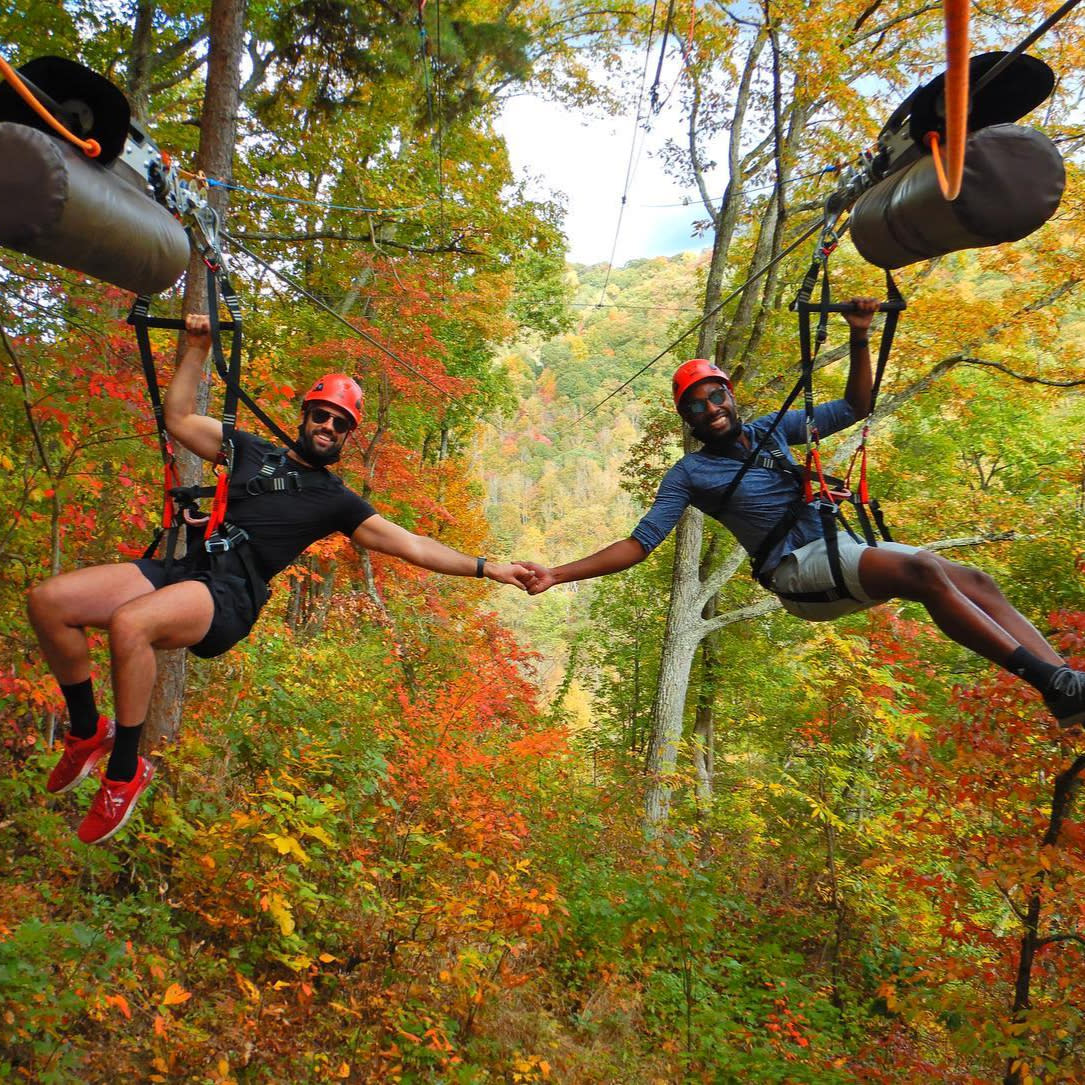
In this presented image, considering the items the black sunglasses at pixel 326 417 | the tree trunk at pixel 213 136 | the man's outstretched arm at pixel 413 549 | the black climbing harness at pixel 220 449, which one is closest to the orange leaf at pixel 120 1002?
the tree trunk at pixel 213 136

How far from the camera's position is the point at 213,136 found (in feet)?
15.3

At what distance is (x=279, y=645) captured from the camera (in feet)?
26.1

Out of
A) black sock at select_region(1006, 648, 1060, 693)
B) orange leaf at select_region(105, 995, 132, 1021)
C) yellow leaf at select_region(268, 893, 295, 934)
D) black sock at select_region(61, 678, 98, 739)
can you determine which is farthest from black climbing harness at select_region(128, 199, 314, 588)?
black sock at select_region(1006, 648, 1060, 693)

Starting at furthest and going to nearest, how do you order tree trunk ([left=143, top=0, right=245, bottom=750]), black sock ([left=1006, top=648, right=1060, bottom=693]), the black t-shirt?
1. tree trunk ([left=143, top=0, right=245, bottom=750])
2. the black t-shirt
3. black sock ([left=1006, top=648, right=1060, bottom=693])

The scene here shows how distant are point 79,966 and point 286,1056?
1171 mm

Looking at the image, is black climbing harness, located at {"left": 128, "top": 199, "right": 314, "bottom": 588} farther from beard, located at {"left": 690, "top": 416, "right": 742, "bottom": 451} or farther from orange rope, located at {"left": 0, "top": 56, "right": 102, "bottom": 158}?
beard, located at {"left": 690, "top": 416, "right": 742, "bottom": 451}

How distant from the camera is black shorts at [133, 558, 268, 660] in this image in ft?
9.35

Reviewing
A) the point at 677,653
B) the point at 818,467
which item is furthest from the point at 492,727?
the point at 818,467

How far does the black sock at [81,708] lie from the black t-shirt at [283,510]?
2.61 feet

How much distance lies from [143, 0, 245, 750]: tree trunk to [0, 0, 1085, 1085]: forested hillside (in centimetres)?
5

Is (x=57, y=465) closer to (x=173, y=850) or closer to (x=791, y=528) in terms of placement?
(x=173, y=850)

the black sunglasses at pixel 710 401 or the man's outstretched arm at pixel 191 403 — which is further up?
the black sunglasses at pixel 710 401

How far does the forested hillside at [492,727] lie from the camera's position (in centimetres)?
424

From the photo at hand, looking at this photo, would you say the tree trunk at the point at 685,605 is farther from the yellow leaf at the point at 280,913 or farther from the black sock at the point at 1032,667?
the black sock at the point at 1032,667
